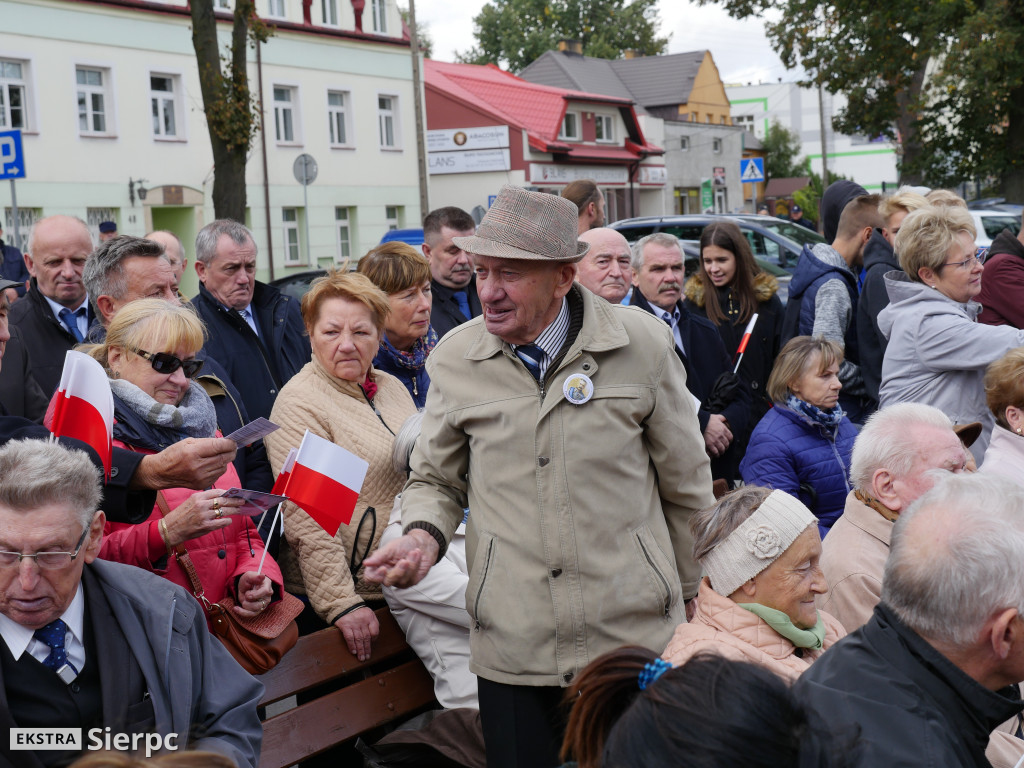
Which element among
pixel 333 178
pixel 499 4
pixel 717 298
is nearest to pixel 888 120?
pixel 333 178

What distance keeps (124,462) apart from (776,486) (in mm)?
2891

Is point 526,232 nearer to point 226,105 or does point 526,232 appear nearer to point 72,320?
point 72,320

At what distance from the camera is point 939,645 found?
2342 millimetres

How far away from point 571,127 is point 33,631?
43.8m

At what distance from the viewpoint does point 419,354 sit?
5.13 m

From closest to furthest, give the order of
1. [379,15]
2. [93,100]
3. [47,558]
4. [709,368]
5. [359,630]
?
[47,558] → [359,630] → [709,368] → [93,100] → [379,15]

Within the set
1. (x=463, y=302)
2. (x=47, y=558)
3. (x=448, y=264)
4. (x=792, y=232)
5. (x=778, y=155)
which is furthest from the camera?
(x=778, y=155)

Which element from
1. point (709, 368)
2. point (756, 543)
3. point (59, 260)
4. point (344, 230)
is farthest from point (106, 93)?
point (756, 543)

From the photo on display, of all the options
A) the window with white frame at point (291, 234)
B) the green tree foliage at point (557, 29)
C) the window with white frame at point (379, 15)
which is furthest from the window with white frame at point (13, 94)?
the green tree foliage at point (557, 29)

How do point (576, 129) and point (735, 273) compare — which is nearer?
point (735, 273)

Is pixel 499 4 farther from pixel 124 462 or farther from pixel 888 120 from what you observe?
pixel 124 462

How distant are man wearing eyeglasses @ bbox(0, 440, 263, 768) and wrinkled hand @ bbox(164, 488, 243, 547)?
24 cm

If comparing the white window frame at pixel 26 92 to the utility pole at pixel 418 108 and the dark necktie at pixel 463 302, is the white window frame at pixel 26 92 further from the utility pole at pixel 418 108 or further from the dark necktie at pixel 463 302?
the dark necktie at pixel 463 302

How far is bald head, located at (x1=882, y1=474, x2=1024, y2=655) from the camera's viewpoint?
2.31 meters
